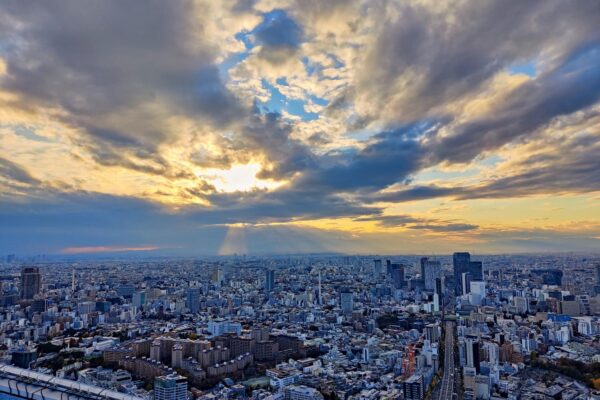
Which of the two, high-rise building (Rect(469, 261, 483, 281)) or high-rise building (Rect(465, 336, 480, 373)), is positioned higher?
high-rise building (Rect(469, 261, 483, 281))

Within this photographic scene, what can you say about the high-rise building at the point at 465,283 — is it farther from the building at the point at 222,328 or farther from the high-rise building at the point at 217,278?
the building at the point at 222,328

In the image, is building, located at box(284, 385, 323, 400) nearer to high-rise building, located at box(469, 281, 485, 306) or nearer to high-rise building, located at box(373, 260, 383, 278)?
high-rise building, located at box(469, 281, 485, 306)

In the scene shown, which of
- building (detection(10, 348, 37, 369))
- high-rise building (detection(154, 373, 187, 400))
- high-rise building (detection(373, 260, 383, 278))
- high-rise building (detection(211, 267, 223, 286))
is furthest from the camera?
high-rise building (detection(373, 260, 383, 278))

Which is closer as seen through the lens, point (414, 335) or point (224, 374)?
point (224, 374)

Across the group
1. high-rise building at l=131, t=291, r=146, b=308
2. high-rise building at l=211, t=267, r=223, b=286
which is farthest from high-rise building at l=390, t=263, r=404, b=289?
high-rise building at l=131, t=291, r=146, b=308

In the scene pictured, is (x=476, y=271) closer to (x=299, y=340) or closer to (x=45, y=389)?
(x=299, y=340)

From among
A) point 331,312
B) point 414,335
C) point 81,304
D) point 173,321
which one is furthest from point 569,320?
point 81,304

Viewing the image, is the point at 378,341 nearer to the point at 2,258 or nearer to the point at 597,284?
the point at 597,284
